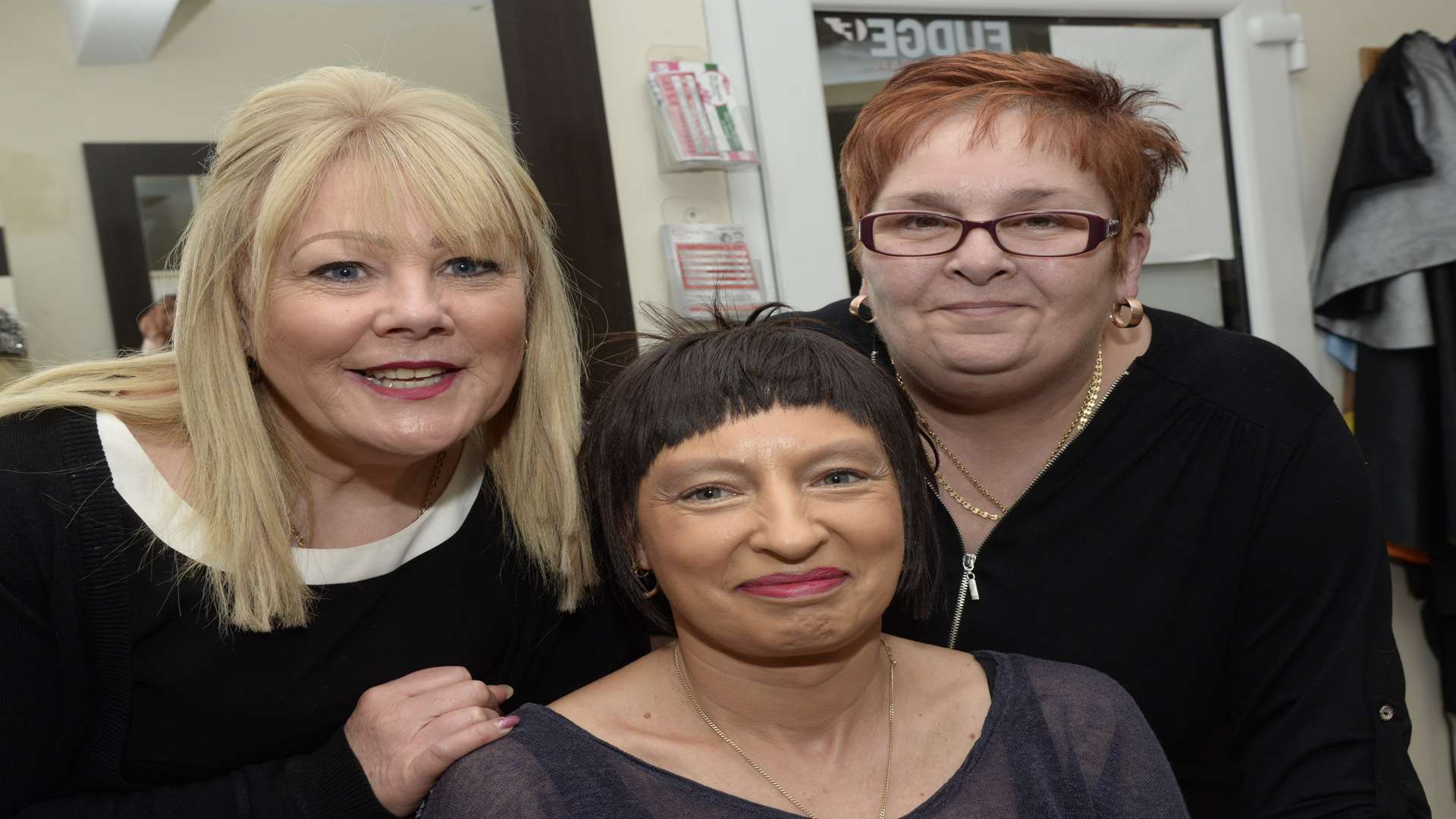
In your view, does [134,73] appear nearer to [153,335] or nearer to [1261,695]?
[153,335]

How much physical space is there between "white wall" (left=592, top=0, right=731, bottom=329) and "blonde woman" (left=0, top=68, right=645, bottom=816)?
851mm

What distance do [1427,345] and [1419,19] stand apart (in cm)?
91

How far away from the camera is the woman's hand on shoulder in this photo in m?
1.27

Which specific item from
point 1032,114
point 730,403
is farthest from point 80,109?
point 1032,114

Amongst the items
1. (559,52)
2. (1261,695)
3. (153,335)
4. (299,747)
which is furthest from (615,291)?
(1261,695)

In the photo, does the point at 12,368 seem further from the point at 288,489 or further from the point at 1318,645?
the point at 1318,645

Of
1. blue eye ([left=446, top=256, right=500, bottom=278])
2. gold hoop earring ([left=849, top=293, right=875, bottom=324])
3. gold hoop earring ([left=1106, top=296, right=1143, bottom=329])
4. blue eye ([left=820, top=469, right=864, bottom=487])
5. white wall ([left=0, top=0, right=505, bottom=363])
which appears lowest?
blue eye ([left=820, top=469, right=864, bottom=487])

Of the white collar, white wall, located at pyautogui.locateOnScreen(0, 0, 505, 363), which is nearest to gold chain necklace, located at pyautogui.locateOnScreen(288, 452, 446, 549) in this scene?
the white collar

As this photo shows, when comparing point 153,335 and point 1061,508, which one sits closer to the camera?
point 1061,508

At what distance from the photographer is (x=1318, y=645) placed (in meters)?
1.57

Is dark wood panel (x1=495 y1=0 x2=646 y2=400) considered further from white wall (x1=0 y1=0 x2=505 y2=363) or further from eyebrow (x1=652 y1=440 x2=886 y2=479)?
eyebrow (x1=652 y1=440 x2=886 y2=479)

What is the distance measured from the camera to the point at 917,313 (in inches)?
60.4

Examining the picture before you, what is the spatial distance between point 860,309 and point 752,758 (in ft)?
2.23

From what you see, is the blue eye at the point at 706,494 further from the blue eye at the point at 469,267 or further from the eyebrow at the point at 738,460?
the blue eye at the point at 469,267
